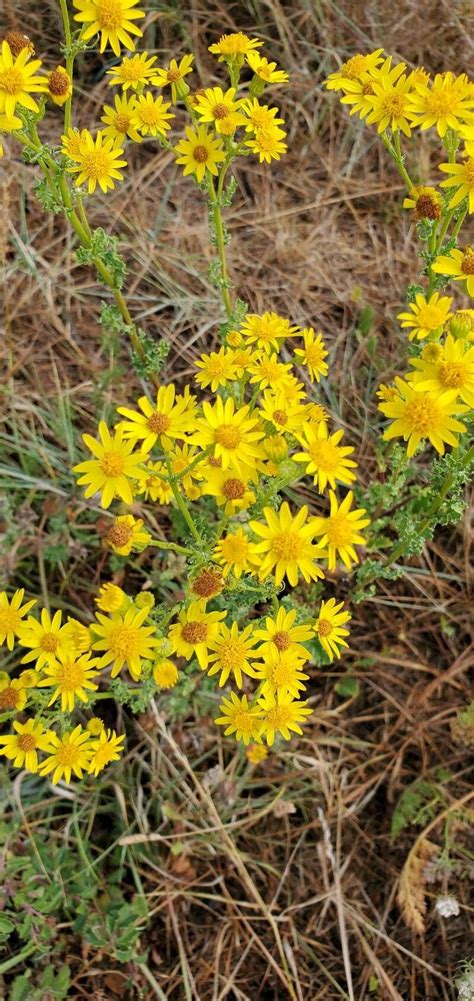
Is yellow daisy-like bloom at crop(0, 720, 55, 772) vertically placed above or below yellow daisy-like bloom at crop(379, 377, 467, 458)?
below

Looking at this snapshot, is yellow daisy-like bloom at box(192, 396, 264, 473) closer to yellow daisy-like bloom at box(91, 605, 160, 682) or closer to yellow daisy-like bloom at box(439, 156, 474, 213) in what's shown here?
yellow daisy-like bloom at box(91, 605, 160, 682)

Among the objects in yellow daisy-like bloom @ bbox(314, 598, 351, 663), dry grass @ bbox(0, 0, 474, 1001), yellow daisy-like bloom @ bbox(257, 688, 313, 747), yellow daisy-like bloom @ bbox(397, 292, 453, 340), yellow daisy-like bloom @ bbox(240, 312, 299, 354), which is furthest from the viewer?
dry grass @ bbox(0, 0, 474, 1001)

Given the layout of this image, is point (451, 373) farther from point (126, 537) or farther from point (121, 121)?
point (121, 121)

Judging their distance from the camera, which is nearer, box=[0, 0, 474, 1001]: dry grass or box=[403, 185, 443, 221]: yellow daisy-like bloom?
box=[403, 185, 443, 221]: yellow daisy-like bloom

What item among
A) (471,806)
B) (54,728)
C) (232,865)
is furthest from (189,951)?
(471,806)

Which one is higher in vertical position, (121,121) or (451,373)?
(121,121)

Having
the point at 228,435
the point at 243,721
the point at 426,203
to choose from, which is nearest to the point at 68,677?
the point at 243,721

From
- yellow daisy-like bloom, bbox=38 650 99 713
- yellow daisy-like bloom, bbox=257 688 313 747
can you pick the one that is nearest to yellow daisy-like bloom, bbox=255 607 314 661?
yellow daisy-like bloom, bbox=257 688 313 747

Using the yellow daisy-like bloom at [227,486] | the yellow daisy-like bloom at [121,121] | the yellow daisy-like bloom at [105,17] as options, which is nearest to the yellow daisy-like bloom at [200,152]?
the yellow daisy-like bloom at [121,121]
